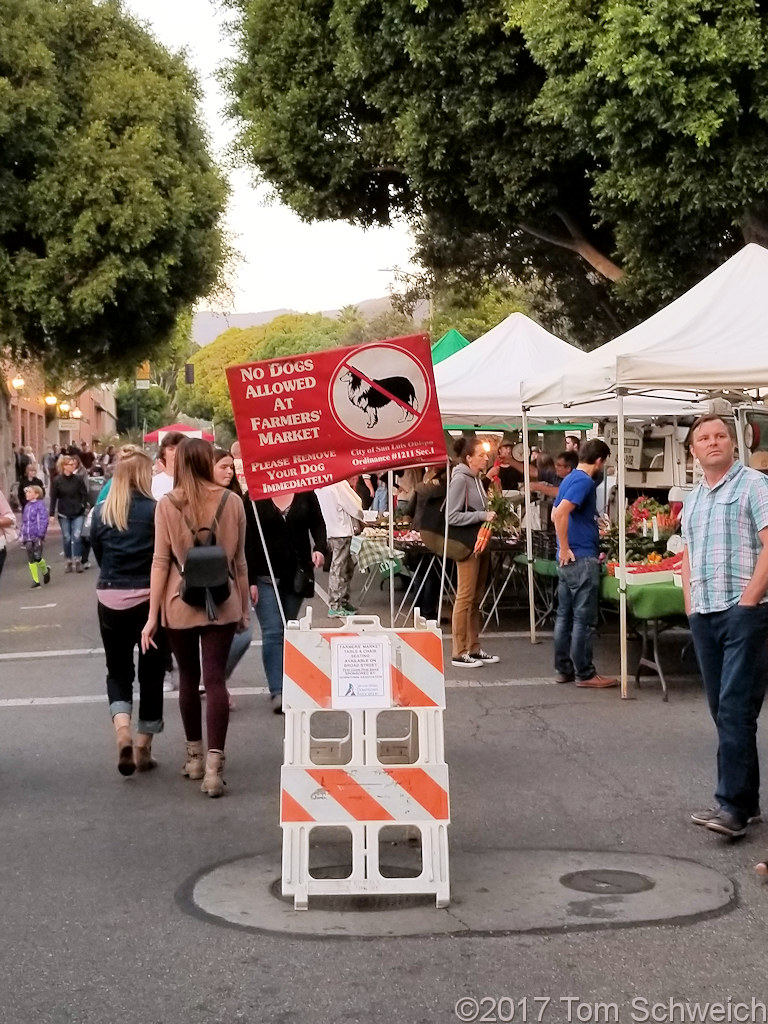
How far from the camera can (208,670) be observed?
686 cm

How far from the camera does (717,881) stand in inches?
210

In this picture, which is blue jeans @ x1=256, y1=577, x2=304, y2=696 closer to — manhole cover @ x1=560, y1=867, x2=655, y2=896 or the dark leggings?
the dark leggings

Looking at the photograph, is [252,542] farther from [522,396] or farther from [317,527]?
[522,396]

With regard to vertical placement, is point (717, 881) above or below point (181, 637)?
below

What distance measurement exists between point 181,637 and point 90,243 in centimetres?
2127

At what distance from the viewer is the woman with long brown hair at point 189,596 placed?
6.85 m

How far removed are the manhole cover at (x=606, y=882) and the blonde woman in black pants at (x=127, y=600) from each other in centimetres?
286

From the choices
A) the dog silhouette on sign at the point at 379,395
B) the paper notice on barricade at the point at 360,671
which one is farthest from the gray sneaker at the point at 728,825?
the dog silhouette on sign at the point at 379,395

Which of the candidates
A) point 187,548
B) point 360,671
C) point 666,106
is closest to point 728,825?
point 360,671

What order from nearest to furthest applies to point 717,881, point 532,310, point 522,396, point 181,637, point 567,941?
1. point 567,941
2. point 717,881
3. point 181,637
4. point 522,396
5. point 532,310

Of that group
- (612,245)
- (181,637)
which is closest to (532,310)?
(612,245)

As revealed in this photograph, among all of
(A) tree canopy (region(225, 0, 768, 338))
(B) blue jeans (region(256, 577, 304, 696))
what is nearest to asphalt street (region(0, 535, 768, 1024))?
(B) blue jeans (region(256, 577, 304, 696))

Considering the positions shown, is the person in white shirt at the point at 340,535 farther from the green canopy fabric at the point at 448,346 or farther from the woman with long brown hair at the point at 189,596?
the woman with long brown hair at the point at 189,596

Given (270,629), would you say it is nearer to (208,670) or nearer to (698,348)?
(208,670)
